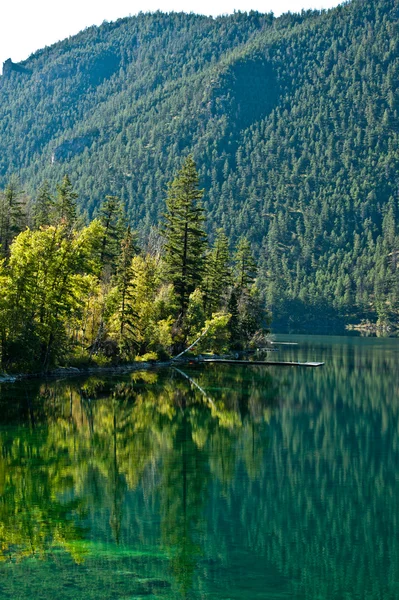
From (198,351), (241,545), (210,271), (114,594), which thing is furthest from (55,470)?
(210,271)

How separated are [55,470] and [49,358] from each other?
107 feet

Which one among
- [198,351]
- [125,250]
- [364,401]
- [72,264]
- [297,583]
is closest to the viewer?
[297,583]

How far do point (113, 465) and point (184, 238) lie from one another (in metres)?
54.7

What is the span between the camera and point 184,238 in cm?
8031

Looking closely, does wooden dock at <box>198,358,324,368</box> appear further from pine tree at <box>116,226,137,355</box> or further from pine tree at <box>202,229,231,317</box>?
pine tree at <box>116,226,137,355</box>

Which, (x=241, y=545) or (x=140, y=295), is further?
(x=140, y=295)

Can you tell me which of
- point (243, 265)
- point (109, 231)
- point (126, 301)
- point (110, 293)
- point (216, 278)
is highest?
point (243, 265)

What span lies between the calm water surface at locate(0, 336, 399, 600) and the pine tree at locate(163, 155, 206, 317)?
36.6 m

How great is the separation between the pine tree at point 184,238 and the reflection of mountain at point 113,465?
33.3 m

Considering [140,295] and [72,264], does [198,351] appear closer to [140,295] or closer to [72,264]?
[140,295]

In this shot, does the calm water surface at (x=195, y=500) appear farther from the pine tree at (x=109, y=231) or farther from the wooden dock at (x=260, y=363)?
the pine tree at (x=109, y=231)

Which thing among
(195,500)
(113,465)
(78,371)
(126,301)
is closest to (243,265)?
(126,301)

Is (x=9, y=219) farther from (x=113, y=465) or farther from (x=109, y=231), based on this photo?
(x=113, y=465)

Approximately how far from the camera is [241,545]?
19141 mm
